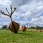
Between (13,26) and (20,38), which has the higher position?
(13,26)

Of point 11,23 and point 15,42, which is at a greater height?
point 11,23

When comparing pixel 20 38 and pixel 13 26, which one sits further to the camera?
pixel 13 26

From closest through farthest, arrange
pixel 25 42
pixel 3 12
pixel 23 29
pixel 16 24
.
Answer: pixel 25 42, pixel 3 12, pixel 16 24, pixel 23 29

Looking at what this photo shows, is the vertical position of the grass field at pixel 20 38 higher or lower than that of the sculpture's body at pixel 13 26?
lower

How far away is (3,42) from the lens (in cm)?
1722

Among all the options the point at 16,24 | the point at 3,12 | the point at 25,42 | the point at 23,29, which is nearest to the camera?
the point at 25,42

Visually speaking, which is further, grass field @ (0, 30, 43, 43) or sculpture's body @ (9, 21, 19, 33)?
sculpture's body @ (9, 21, 19, 33)

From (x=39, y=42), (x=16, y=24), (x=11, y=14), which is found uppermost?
(x=11, y=14)

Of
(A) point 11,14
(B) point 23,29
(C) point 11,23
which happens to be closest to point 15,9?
(A) point 11,14

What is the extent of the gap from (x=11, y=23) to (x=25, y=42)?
8474 mm

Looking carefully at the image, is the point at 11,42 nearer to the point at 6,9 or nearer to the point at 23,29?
the point at 6,9

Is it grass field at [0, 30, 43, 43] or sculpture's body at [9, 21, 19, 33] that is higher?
sculpture's body at [9, 21, 19, 33]

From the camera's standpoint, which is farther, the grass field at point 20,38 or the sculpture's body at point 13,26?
the sculpture's body at point 13,26

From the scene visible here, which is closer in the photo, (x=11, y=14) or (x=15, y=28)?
(x=11, y=14)
